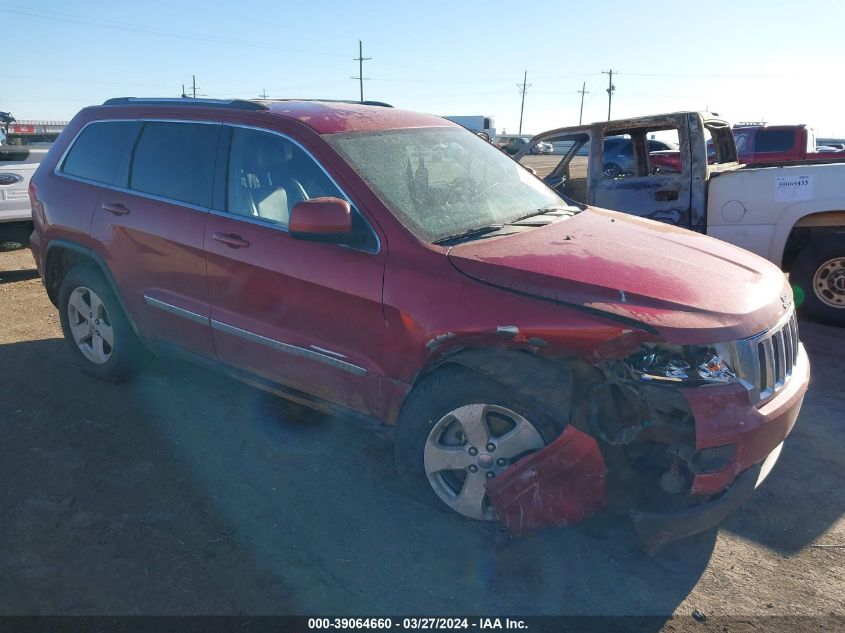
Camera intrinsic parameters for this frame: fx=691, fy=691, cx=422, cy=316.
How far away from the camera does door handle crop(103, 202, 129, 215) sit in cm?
447

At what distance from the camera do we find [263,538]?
3197 millimetres

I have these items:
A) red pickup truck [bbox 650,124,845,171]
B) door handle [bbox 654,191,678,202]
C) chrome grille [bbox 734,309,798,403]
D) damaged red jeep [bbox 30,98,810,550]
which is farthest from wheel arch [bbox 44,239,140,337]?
red pickup truck [bbox 650,124,845,171]

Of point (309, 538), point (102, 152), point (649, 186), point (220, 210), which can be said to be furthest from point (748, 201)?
point (102, 152)

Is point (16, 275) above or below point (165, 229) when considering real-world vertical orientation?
below

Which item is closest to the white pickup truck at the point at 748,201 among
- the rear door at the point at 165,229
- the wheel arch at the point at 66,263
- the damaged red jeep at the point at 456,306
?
the damaged red jeep at the point at 456,306

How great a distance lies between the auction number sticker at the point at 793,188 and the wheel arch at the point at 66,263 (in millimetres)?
5584

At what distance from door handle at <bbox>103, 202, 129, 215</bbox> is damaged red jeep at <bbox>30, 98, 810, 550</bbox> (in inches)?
0.7

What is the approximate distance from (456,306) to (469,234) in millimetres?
570

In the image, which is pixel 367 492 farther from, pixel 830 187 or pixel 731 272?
pixel 830 187

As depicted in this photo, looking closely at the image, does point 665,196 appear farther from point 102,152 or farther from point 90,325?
point 90,325

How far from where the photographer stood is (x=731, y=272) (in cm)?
334

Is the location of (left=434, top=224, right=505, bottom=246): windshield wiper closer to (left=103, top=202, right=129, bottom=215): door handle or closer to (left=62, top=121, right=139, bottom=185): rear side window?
(left=103, top=202, right=129, bottom=215): door handle

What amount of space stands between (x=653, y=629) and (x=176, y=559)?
2.02 metres

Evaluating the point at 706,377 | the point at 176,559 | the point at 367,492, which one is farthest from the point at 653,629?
the point at 176,559
